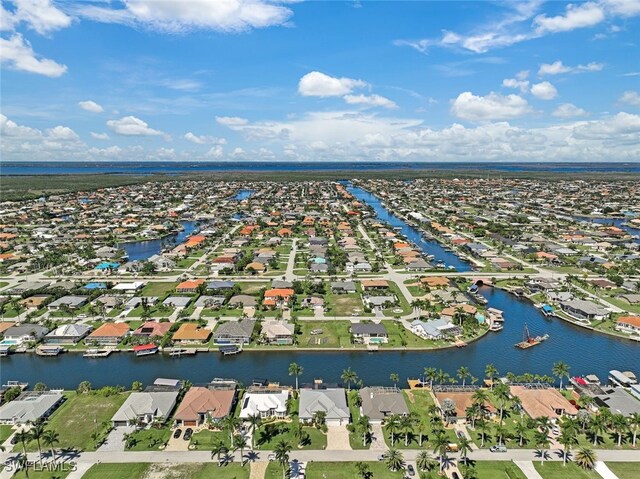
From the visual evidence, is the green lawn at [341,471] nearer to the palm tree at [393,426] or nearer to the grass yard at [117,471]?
the palm tree at [393,426]

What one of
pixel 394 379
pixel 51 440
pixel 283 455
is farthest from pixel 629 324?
pixel 51 440

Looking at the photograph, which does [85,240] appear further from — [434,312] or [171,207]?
[434,312]

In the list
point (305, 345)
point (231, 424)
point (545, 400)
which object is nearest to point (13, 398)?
point (231, 424)

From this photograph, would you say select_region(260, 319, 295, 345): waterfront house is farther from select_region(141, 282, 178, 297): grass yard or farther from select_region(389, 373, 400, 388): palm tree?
select_region(141, 282, 178, 297): grass yard

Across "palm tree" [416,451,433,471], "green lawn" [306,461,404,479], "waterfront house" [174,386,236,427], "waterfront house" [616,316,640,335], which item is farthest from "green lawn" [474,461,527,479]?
"waterfront house" [616,316,640,335]

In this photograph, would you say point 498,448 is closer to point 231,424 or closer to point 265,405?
point 265,405
